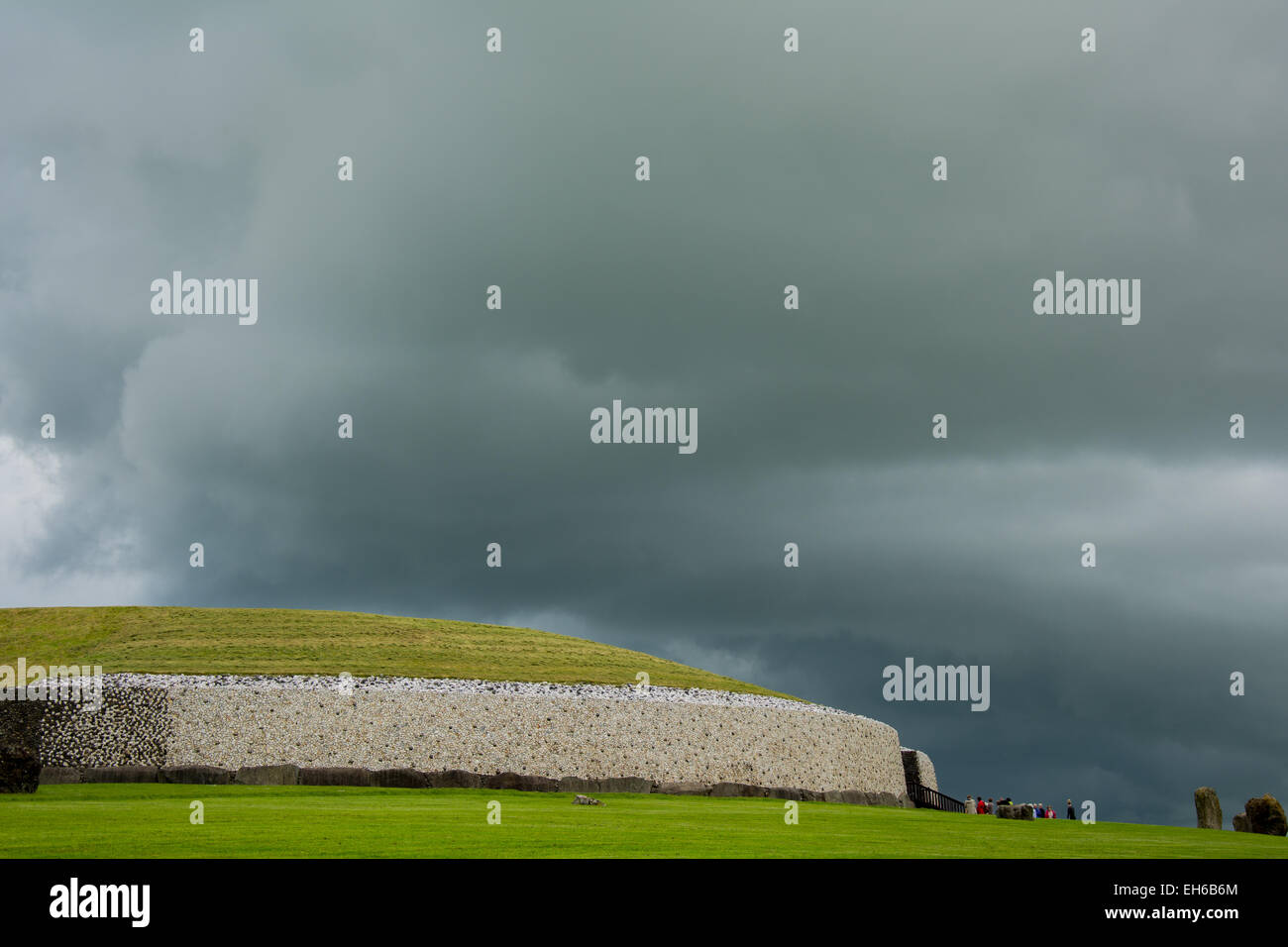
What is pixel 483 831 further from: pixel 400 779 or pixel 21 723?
pixel 21 723

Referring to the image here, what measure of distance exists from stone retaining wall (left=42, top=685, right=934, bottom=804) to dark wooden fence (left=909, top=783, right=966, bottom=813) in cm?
1404

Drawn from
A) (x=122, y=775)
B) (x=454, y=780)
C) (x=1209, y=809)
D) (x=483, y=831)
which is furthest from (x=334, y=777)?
(x=1209, y=809)

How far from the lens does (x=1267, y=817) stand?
3916 cm

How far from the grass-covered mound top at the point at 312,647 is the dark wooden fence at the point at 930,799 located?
10.8 meters

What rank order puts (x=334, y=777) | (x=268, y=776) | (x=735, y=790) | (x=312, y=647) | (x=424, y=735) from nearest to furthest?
(x=268, y=776) < (x=334, y=777) < (x=735, y=790) < (x=424, y=735) < (x=312, y=647)

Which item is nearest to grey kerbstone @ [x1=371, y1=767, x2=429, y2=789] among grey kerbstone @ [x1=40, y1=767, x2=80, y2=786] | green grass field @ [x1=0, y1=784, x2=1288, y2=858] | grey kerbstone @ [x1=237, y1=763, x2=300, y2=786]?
green grass field @ [x1=0, y1=784, x2=1288, y2=858]

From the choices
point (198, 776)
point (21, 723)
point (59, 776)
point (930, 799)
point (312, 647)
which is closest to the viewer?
point (198, 776)

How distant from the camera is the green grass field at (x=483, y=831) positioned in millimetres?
18984

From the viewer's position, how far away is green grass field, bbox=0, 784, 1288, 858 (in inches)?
747

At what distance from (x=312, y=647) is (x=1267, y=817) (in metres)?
42.1

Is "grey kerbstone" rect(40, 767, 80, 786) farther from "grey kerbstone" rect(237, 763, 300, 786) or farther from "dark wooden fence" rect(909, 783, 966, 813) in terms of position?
"dark wooden fence" rect(909, 783, 966, 813)

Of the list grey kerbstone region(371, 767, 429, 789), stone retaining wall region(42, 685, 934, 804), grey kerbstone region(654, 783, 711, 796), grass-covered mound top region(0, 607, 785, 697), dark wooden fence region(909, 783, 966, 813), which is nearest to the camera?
grey kerbstone region(371, 767, 429, 789)

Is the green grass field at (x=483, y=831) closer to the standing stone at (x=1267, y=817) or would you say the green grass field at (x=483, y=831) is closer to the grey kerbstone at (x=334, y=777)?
the grey kerbstone at (x=334, y=777)
